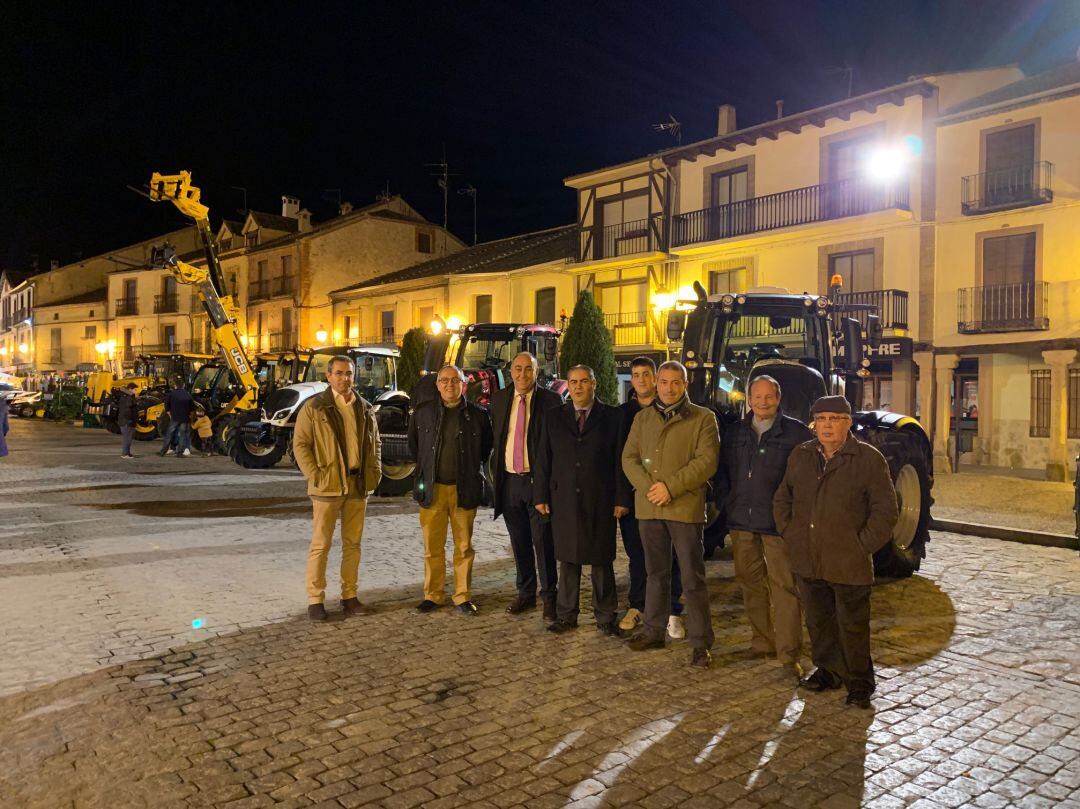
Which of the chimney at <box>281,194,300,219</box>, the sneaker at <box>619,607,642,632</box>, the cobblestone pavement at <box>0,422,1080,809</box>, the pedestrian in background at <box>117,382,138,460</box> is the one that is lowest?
the cobblestone pavement at <box>0,422,1080,809</box>

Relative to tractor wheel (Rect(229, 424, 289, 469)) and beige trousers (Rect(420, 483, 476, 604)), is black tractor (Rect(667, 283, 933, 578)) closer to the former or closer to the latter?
beige trousers (Rect(420, 483, 476, 604))

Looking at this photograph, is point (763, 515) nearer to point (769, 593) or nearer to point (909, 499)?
A: point (769, 593)

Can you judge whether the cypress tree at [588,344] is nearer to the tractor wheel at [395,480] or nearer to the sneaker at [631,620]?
the tractor wheel at [395,480]

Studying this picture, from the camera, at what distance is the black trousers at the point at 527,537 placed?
19.5 ft

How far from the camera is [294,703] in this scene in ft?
14.6

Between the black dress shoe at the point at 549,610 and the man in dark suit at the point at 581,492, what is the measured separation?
4 centimetres

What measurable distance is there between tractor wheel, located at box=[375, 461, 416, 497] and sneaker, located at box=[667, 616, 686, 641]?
7.84m

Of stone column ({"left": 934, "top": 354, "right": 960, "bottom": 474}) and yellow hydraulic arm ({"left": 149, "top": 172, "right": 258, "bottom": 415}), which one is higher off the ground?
yellow hydraulic arm ({"left": 149, "top": 172, "right": 258, "bottom": 415})

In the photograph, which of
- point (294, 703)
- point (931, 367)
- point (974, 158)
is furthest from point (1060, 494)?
point (294, 703)

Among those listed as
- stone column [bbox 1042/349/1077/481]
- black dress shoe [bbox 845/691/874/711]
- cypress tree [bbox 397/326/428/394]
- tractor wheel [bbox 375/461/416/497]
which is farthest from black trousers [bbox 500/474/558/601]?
cypress tree [bbox 397/326/428/394]

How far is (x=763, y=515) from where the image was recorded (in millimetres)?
5094

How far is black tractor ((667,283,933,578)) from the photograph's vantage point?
771cm

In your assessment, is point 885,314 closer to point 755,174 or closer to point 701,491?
point 755,174

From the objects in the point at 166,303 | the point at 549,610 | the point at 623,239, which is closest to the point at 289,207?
the point at 166,303
